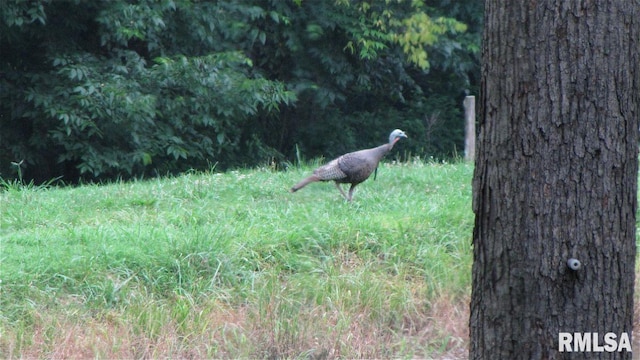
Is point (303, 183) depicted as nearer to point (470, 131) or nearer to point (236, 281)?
point (236, 281)

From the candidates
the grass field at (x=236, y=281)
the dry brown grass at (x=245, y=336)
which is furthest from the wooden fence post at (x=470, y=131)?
the dry brown grass at (x=245, y=336)

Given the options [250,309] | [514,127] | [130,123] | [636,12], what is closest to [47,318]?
[250,309]

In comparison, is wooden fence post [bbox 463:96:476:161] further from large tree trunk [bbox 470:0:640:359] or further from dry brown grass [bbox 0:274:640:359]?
large tree trunk [bbox 470:0:640:359]

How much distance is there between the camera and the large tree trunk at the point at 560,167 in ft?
10.5

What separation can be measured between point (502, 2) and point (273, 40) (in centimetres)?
1398

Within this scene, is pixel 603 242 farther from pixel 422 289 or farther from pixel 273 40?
pixel 273 40

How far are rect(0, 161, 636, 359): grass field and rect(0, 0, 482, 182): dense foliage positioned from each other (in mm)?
5469

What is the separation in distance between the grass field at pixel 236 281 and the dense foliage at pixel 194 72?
5.47 meters

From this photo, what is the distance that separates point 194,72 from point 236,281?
8539 mm

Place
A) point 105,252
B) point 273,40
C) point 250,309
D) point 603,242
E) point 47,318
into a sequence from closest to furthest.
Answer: point 603,242, point 47,318, point 250,309, point 105,252, point 273,40

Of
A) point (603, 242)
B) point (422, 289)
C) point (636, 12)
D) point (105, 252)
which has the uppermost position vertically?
point (636, 12)

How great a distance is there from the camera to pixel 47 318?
6168 millimetres

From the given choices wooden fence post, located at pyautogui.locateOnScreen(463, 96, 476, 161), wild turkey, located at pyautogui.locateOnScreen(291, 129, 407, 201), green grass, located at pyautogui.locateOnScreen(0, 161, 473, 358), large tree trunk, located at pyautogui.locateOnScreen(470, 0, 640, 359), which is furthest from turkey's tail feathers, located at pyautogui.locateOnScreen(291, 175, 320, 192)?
large tree trunk, located at pyautogui.locateOnScreen(470, 0, 640, 359)

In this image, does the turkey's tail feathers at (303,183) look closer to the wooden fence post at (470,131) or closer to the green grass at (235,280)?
the green grass at (235,280)
